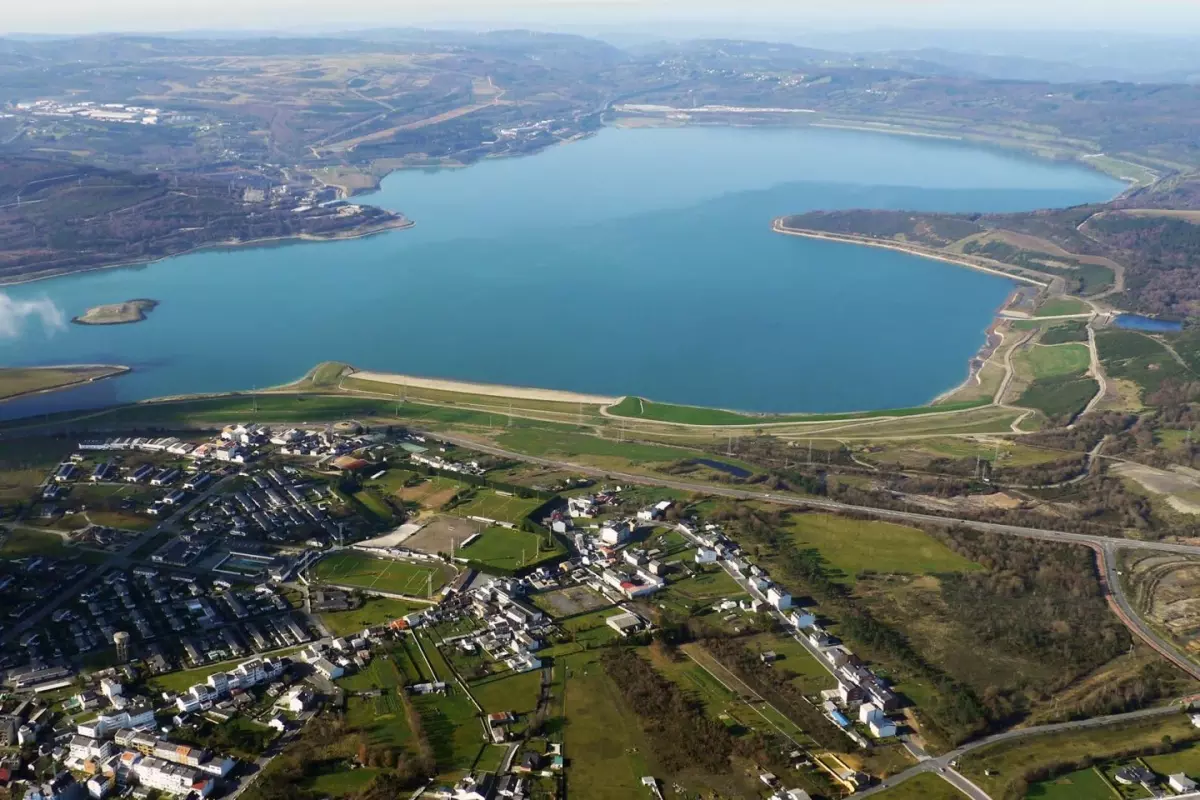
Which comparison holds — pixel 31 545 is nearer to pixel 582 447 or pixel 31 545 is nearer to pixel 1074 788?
pixel 582 447

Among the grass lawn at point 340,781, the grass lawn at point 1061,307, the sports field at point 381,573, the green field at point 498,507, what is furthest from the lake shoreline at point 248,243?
the grass lawn at point 340,781

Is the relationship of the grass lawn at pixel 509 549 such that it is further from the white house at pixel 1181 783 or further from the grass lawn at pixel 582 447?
the white house at pixel 1181 783

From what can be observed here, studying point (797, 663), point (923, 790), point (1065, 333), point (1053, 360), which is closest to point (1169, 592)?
point (797, 663)

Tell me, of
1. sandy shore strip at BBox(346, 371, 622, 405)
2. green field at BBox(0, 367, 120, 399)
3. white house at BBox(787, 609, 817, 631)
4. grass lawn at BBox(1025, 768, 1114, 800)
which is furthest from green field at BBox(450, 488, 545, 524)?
green field at BBox(0, 367, 120, 399)

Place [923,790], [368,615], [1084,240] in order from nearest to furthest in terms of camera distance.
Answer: [923,790] < [368,615] < [1084,240]

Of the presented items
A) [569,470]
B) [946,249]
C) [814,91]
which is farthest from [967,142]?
[569,470]
